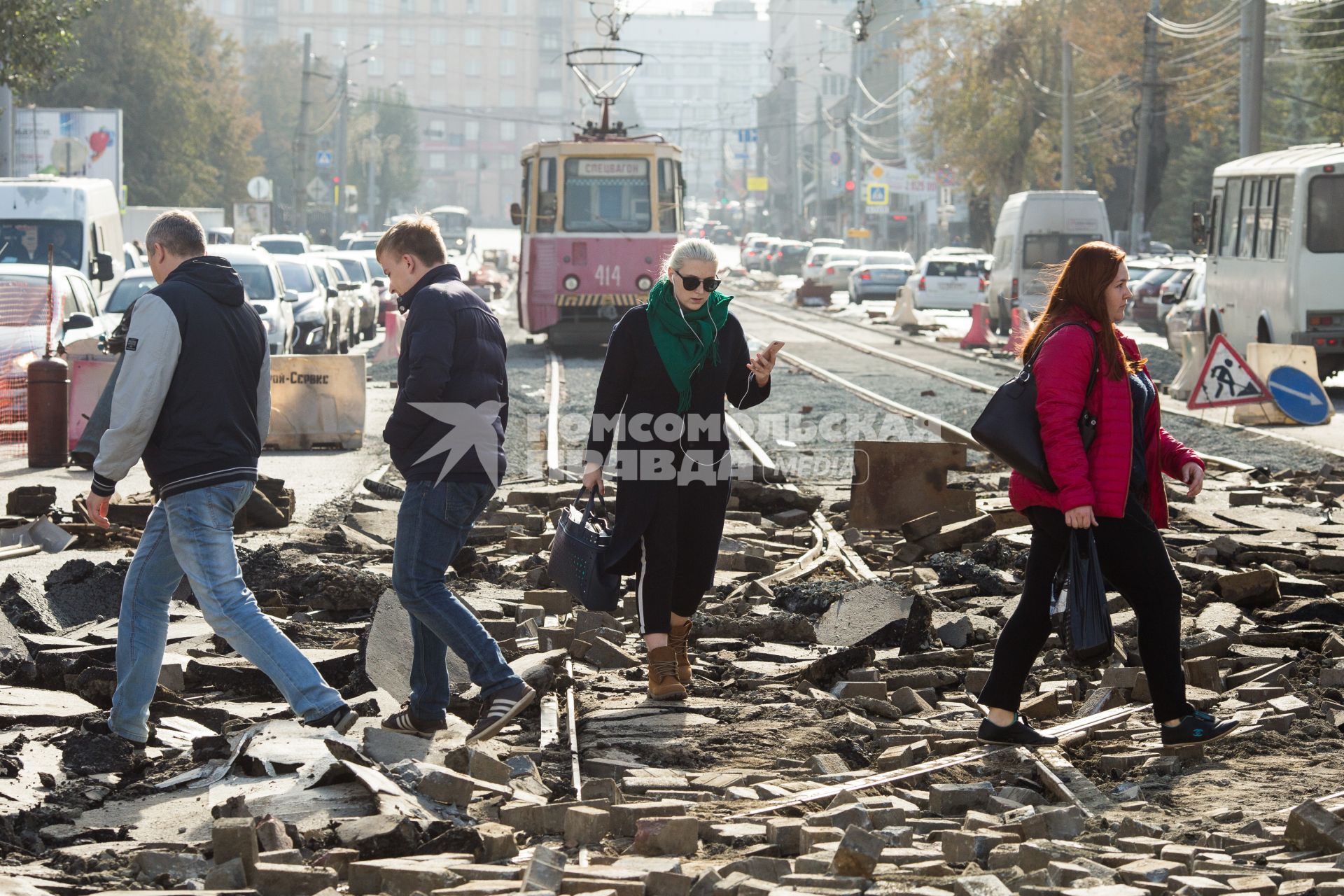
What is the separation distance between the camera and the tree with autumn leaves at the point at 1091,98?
169ft

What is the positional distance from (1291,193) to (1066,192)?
1164 cm

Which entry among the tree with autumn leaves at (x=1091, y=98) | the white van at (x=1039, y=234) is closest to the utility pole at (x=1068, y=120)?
the tree with autumn leaves at (x=1091, y=98)

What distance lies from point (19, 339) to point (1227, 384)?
39.3 ft

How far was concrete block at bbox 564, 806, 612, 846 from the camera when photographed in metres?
4.83

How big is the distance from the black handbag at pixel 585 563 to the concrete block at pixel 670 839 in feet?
6.16

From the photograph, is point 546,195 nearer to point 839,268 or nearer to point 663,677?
point 663,677

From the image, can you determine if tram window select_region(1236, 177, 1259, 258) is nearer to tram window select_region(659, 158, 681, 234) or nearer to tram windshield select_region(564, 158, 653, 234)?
tram window select_region(659, 158, 681, 234)

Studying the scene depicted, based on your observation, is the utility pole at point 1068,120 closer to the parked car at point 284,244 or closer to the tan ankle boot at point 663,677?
the parked car at point 284,244

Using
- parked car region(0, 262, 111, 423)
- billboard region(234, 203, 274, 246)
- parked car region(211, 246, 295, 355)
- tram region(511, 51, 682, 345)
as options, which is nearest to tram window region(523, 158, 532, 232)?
tram region(511, 51, 682, 345)

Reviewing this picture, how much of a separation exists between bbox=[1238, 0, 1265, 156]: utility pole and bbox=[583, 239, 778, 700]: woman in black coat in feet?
84.9

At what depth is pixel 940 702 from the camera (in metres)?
6.64

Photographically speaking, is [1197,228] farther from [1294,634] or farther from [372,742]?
[372,742]

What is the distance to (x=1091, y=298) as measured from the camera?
568 cm

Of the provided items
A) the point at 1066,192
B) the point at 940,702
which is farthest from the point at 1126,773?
the point at 1066,192
